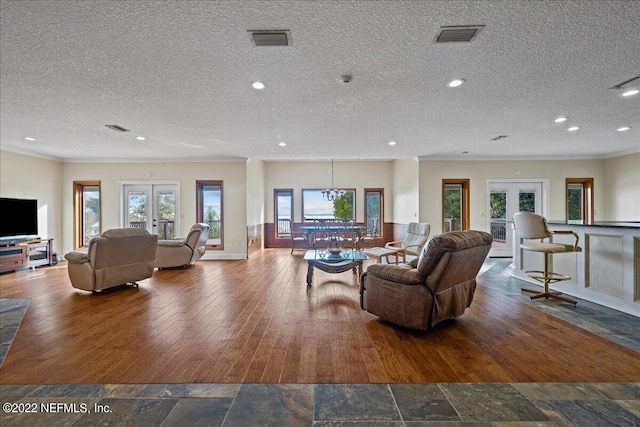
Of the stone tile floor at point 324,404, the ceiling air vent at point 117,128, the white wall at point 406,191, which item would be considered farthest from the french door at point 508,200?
the ceiling air vent at point 117,128

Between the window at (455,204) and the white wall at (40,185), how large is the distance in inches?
380

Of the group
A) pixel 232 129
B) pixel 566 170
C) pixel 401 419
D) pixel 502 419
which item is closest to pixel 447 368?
pixel 502 419

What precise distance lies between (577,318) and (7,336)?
579 cm

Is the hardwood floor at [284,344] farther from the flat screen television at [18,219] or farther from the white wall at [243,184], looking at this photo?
the white wall at [243,184]

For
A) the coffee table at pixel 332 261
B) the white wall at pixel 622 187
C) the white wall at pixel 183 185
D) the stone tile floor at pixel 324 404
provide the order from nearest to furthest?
the stone tile floor at pixel 324 404
the coffee table at pixel 332 261
the white wall at pixel 622 187
the white wall at pixel 183 185

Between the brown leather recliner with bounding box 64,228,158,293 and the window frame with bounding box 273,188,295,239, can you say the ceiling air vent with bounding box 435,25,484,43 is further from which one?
the window frame with bounding box 273,188,295,239

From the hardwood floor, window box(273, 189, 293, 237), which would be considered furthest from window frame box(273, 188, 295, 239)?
the hardwood floor

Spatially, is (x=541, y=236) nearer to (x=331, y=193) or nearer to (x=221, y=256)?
(x=331, y=193)

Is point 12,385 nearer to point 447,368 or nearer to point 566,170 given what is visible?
point 447,368

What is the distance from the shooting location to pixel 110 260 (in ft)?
14.0

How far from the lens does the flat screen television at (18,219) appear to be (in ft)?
18.7

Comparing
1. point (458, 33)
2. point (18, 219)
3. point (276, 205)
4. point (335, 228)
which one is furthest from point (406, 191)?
point (18, 219)

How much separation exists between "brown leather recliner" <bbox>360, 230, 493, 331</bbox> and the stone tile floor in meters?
0.83

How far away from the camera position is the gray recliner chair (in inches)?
238
